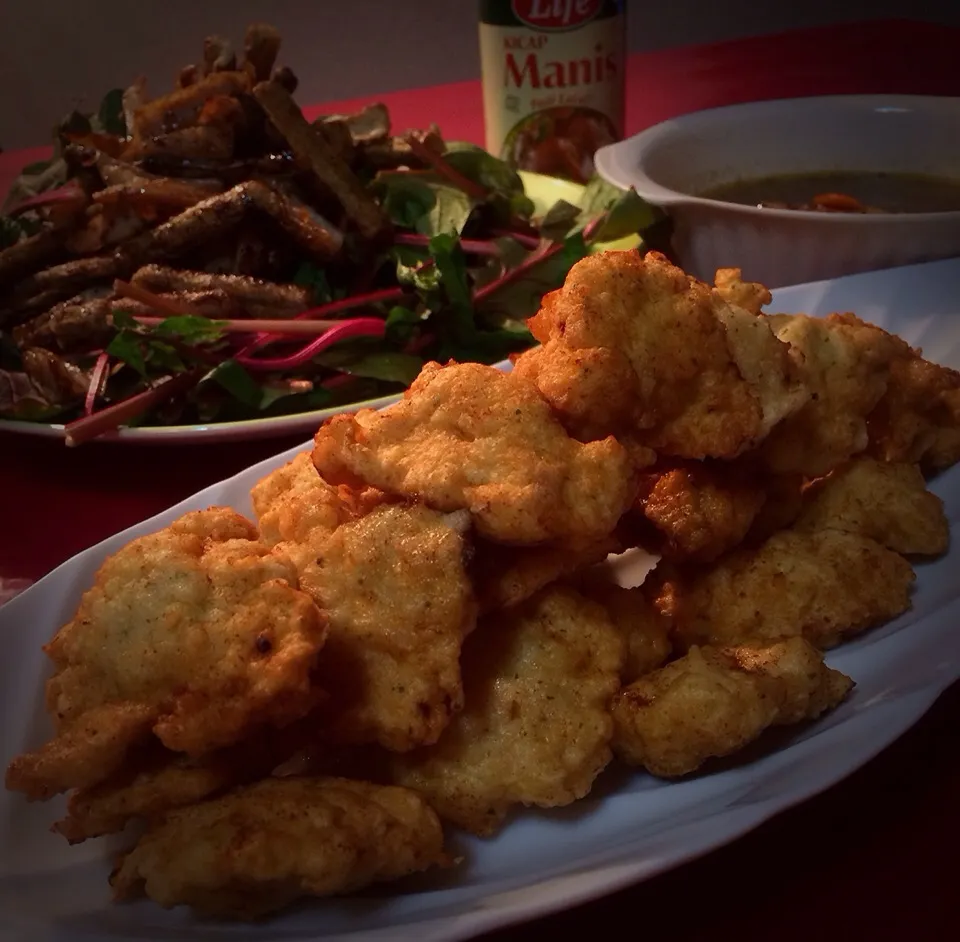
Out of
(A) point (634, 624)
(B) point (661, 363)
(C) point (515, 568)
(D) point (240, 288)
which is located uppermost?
(B) point (661, 363)

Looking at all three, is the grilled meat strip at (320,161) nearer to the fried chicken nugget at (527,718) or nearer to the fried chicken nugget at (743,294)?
the fried chicken nugget at (743,294)

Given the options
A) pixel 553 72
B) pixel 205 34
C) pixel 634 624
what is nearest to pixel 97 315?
pixel 553 72

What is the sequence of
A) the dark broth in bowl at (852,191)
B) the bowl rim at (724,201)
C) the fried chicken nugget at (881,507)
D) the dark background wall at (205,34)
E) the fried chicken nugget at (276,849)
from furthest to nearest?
the dark background wall at (205,34) < the dark broth in bowl at (852,191) < the bowl rim at (724,201) < the fried chicken nugget at (881,507) < the fried chicken nugget at (276,849)

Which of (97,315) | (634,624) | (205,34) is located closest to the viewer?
(634,624)

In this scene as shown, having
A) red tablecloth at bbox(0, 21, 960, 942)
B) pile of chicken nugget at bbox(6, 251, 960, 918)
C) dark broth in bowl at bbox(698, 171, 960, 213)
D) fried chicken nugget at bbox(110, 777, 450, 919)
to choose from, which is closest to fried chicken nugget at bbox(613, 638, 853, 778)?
pile of chicken nugget at bbox(6, 251, 960, 918)

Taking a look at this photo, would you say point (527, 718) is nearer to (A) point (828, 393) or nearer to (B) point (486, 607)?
(B) point (486, 607)

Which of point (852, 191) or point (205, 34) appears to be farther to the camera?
point (205, 34)

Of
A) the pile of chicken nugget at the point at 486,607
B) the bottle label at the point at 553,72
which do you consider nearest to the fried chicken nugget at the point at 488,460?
the pile of chicken nugget at the point at 486,607
